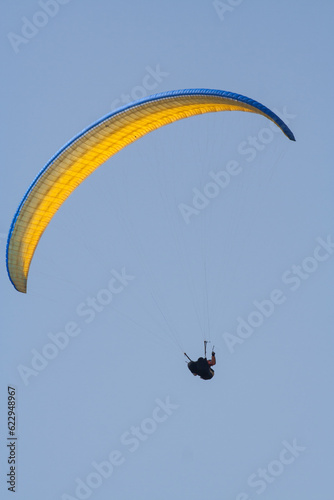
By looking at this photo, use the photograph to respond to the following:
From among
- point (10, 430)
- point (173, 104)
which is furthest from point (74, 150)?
point (10, 430)

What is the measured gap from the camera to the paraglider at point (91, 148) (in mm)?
36906

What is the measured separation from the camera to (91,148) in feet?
129

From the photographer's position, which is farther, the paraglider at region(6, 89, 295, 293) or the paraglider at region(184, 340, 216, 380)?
the paraglider at region(184, 340, 216, 380)

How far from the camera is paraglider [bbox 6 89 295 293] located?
121 ft

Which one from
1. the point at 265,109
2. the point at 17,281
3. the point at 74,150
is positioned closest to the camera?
the point at 265,109

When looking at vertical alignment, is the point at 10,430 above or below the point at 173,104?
below

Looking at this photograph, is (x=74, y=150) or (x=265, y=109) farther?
(x=74, y=150)

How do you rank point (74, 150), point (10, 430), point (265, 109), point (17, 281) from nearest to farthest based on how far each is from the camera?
point (265, 109), point (74, 150), point (17, 281), point (10, 430)

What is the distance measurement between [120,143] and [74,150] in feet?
5.79

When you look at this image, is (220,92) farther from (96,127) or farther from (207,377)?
(207,377)

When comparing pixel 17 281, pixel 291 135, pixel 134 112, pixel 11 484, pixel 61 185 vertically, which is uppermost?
pixel 291 135

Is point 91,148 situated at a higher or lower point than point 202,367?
higher

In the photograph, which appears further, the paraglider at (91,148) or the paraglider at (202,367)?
the paraglider at (202,367)

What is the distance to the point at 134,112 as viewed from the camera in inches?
1486
